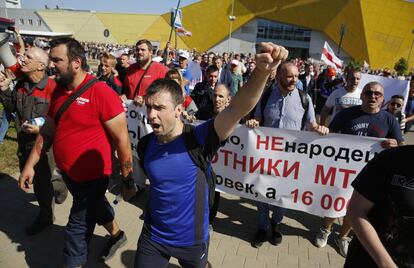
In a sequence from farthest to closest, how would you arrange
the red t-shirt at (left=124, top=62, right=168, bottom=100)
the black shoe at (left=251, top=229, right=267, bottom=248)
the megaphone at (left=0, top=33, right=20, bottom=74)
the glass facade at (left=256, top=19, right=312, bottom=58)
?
the glass facade at (left=256, top=19, right=312, bottom=58) → the red t-shirt at (left=124, top=62, right=168, bottom=100) → the megaphone at (left=0, top=33, right=20, bottom=74) → the black shoe at (left=251, top=229, right=267, bottom=248)

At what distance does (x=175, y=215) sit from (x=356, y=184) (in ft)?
3.69

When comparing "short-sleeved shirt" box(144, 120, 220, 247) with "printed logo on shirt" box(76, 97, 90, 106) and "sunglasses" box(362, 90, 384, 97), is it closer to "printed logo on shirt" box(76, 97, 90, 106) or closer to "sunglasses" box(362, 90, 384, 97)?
"printed logo on shirt" box(76, 97, 90, 106)

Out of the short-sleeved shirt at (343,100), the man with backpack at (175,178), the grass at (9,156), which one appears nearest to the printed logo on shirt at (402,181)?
the man with backpack at (175,178)

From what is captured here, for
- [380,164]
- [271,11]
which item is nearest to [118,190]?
[380,164]

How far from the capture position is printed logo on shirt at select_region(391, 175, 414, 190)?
1.52m

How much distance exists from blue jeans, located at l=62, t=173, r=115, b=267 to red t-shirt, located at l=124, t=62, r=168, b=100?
7.46ft

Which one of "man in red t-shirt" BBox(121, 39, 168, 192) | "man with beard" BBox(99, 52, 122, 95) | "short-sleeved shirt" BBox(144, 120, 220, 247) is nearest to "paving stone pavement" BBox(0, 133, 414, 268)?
"man in red t-shirt" BBox(121, 39, 168, 192)

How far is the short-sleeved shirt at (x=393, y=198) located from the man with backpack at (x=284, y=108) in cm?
192

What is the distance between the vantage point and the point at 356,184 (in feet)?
5.60

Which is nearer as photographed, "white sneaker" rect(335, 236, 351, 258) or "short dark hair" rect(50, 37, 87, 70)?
"short dark hair" rect(50, 37, 87, 70)

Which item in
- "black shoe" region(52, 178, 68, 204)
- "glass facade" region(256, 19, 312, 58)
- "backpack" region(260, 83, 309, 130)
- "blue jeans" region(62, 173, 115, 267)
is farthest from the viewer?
"glass facade" region(256, 19, 312, 58)

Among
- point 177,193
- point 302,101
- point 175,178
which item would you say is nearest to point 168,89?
point 175,178

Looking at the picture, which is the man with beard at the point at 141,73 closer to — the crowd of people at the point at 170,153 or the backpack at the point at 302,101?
the crowd of people at the point at 170,153

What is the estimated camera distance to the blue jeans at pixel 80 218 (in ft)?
9.10
